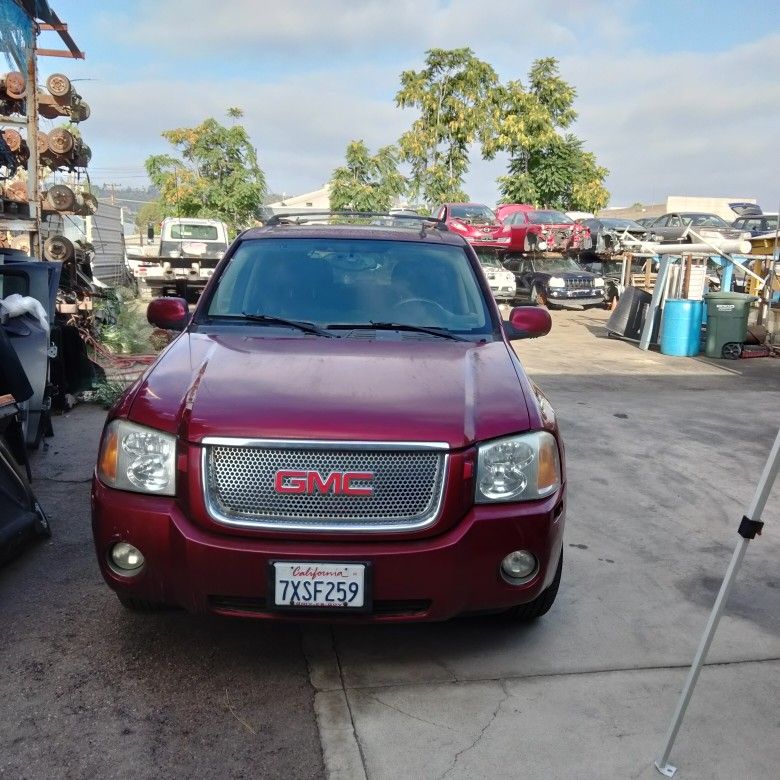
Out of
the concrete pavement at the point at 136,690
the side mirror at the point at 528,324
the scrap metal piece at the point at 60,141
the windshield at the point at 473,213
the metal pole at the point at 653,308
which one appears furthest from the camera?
the windshield at the point at 473,213

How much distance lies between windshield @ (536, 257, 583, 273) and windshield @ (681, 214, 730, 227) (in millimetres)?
3925

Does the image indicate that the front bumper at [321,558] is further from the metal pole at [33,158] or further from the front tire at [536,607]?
the metal pole at [33,158]

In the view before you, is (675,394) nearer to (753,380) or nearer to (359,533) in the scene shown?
(753,380)

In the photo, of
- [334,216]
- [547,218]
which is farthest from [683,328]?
[547,218]

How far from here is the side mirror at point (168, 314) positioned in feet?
14.1

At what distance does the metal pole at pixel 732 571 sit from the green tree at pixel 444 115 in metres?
25.9

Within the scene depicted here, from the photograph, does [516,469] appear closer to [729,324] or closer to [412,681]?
[412,681]

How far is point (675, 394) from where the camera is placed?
9.64 m

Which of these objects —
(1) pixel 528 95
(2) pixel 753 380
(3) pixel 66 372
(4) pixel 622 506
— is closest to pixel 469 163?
(1) pixel 528 95

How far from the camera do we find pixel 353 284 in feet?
13.7

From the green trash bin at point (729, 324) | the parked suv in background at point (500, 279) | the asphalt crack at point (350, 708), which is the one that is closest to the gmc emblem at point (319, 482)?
the asphalt crack at point (350, 708)

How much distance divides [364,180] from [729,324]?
51.7 feet

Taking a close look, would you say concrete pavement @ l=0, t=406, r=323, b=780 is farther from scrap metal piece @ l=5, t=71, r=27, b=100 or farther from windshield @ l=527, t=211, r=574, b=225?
windshield @ l=527, t=211, r=574, b=225

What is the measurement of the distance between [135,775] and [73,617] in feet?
3.87
